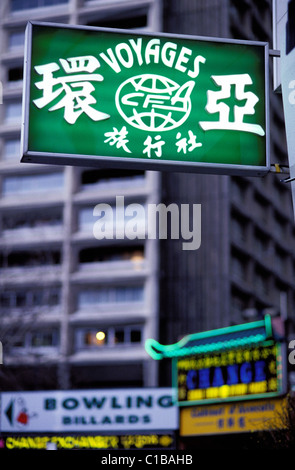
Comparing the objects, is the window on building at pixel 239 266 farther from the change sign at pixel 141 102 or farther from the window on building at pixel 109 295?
the change sign at pixel 141 102

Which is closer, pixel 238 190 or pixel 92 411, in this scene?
pixel 92 411

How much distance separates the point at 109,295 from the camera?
6462 centimetres

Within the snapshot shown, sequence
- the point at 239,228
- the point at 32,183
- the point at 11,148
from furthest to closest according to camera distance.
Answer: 1. the point at 239,228
2. the point at 11,148
3. the point at 32,183

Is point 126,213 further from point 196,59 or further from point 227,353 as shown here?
point 196,59

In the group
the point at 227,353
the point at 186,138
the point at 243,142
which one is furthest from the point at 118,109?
the point at 227,353

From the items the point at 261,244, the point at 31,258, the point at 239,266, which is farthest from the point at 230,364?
the point at 261,244

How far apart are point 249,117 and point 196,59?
742mm

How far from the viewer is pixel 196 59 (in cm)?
777

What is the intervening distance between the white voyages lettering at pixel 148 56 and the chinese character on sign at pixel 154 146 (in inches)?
28.8

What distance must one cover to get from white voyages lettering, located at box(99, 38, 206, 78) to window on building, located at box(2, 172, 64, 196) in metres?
59.5

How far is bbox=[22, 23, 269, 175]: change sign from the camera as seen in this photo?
7.36 metres

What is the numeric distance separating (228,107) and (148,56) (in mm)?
888

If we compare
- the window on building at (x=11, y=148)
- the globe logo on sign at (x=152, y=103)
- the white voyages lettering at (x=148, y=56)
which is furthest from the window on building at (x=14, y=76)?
the globe logo on sign at (x=152, y=103)

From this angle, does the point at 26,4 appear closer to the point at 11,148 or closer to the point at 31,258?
the point at 11,148
